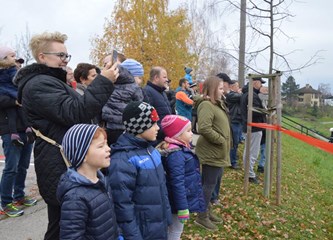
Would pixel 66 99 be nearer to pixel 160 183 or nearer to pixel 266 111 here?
pixel 160 183

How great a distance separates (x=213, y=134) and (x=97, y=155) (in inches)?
94.6

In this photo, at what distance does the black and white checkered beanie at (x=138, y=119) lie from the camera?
276 centimetres

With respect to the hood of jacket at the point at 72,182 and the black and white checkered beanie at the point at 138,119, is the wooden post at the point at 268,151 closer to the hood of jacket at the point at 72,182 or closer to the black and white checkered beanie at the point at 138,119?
the black and white checkered beanie at the point at 138,119

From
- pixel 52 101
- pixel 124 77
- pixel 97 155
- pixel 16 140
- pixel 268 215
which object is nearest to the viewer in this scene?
pixel 97 155

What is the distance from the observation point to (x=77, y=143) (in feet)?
7.19

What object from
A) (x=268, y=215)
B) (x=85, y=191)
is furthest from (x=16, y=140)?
(x=268, y=215)

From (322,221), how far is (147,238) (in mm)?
4490

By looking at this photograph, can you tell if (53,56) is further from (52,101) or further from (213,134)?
(213,134)

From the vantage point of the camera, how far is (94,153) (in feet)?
7.26

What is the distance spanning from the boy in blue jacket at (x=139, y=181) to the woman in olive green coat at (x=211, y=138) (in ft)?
5.49

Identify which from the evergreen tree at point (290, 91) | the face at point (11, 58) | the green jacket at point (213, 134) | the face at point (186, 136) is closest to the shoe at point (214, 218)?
the green jacket at point (213, 134)

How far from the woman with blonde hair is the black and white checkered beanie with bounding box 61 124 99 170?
0.21 meters

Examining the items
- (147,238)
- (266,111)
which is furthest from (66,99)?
(266,111)

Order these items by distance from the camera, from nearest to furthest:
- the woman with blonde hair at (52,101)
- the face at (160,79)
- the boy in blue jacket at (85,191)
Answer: the boy in blue jacket at (85,191), the woman with blonde hair at (52,101), the face at (160,79)
